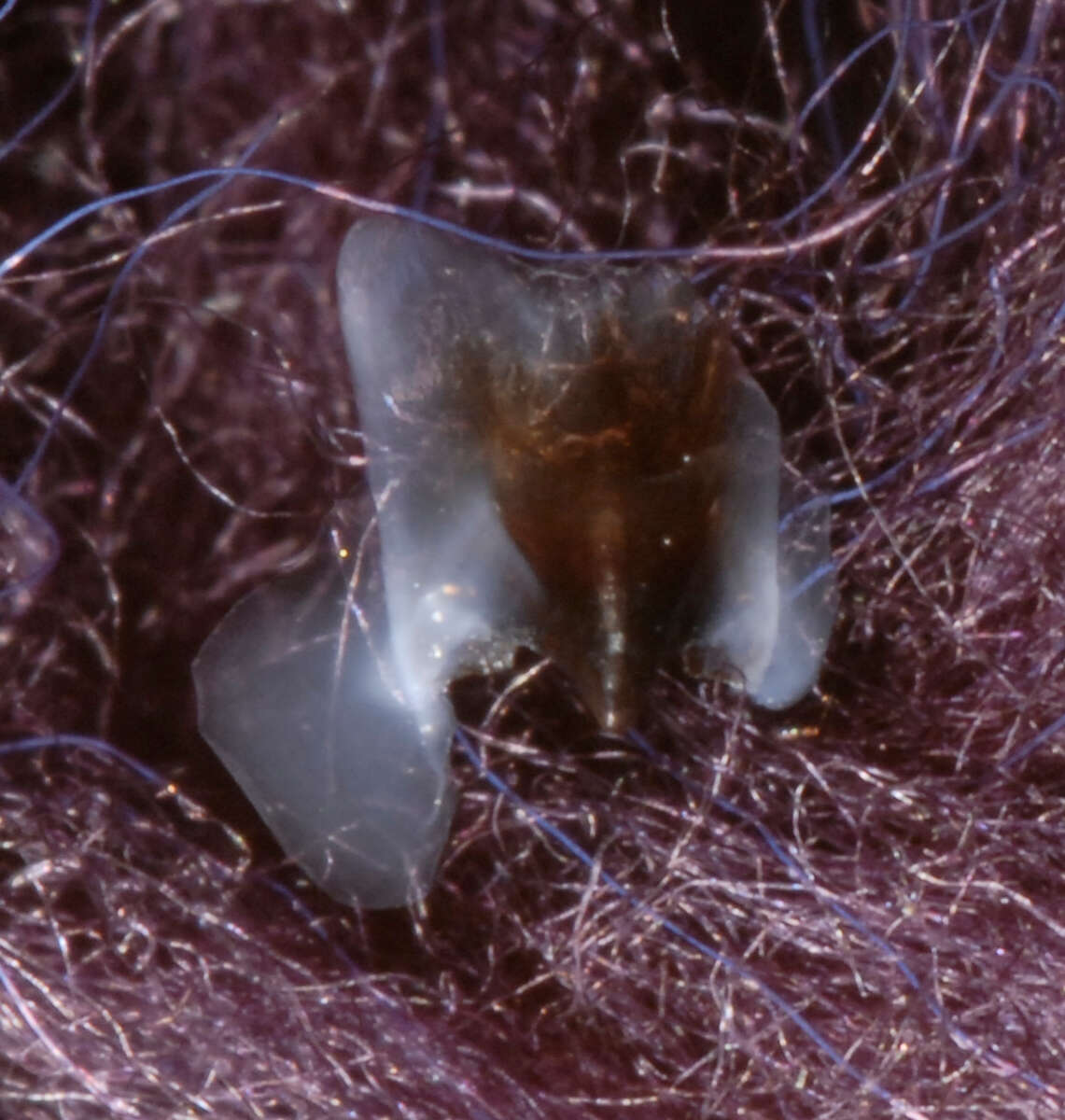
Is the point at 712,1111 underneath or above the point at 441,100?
underneath

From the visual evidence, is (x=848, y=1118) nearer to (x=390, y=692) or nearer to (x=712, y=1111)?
(x=712, y=1111)

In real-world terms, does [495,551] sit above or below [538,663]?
above

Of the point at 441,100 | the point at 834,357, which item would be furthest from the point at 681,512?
the point at 441,100
